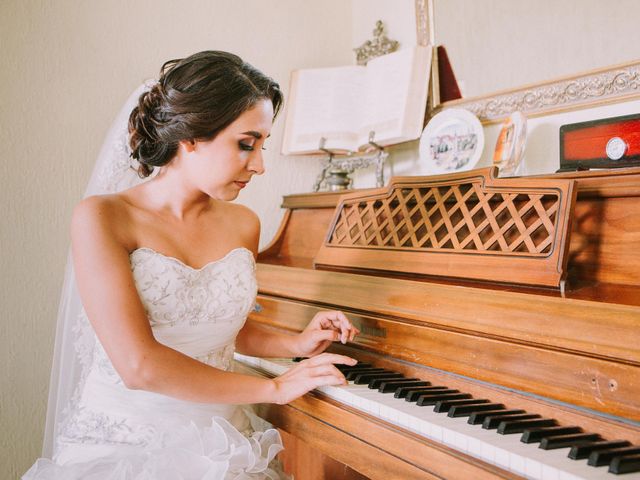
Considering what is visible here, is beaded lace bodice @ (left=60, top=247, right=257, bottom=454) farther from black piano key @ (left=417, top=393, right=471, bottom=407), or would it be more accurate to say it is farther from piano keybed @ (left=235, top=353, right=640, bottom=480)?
black piano key @ (left=417, top=393, right=471, bottom=407)

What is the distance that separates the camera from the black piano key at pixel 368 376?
1508 millimetres

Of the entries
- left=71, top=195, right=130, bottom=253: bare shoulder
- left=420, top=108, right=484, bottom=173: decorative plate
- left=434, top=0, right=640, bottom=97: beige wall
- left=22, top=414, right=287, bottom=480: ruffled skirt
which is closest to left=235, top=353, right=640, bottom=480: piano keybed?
left=22, top=414, right=287, bottom=480: ruffled skirt

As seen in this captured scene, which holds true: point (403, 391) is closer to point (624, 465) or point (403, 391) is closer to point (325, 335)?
point (325, 335)

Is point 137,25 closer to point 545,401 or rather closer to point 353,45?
point 353,45

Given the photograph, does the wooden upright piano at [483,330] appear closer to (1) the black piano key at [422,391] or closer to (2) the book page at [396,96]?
(1) the black piano key at [422,391]

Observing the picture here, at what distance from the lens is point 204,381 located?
144 centimetres

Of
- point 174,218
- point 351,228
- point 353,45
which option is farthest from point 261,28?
point 174,218

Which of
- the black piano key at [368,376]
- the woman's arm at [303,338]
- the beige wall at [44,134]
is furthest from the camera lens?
the beige wall at [44,134]

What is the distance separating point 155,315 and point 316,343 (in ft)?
1.44

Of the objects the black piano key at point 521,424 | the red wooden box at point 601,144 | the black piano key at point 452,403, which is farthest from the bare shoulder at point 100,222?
the red wooden box at point 601,144

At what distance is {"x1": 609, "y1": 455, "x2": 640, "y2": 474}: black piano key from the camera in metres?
0.93

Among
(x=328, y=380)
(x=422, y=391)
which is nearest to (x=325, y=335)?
(x=328, y=380)

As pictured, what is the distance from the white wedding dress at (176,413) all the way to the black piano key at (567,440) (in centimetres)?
70

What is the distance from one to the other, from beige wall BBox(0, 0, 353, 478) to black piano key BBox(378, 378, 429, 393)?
175 centimetres
